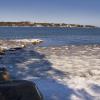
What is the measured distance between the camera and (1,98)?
19.4 ft

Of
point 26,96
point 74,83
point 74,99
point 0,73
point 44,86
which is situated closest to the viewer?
point 26,96

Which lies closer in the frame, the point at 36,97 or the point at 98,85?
the point at 36,97

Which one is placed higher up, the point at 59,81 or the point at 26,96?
the point at 26,96

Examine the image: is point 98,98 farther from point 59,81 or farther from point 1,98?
point 1,98

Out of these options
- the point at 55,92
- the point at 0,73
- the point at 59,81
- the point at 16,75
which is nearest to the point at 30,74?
the point at 16,75

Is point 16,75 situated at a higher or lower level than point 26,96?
lower

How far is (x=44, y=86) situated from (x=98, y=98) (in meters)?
2.36

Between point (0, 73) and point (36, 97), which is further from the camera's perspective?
point (0, 73)

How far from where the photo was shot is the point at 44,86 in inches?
468

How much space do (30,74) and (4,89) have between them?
10.3m

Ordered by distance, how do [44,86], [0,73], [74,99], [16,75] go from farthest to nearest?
[16,75]
[44,86]
[74,99]
[0,73]

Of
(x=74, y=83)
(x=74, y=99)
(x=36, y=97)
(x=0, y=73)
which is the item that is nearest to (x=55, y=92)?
(x=74, y=99)

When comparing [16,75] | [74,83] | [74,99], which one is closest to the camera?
[74,99]

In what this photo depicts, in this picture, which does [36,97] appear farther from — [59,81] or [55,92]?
[59,81]
